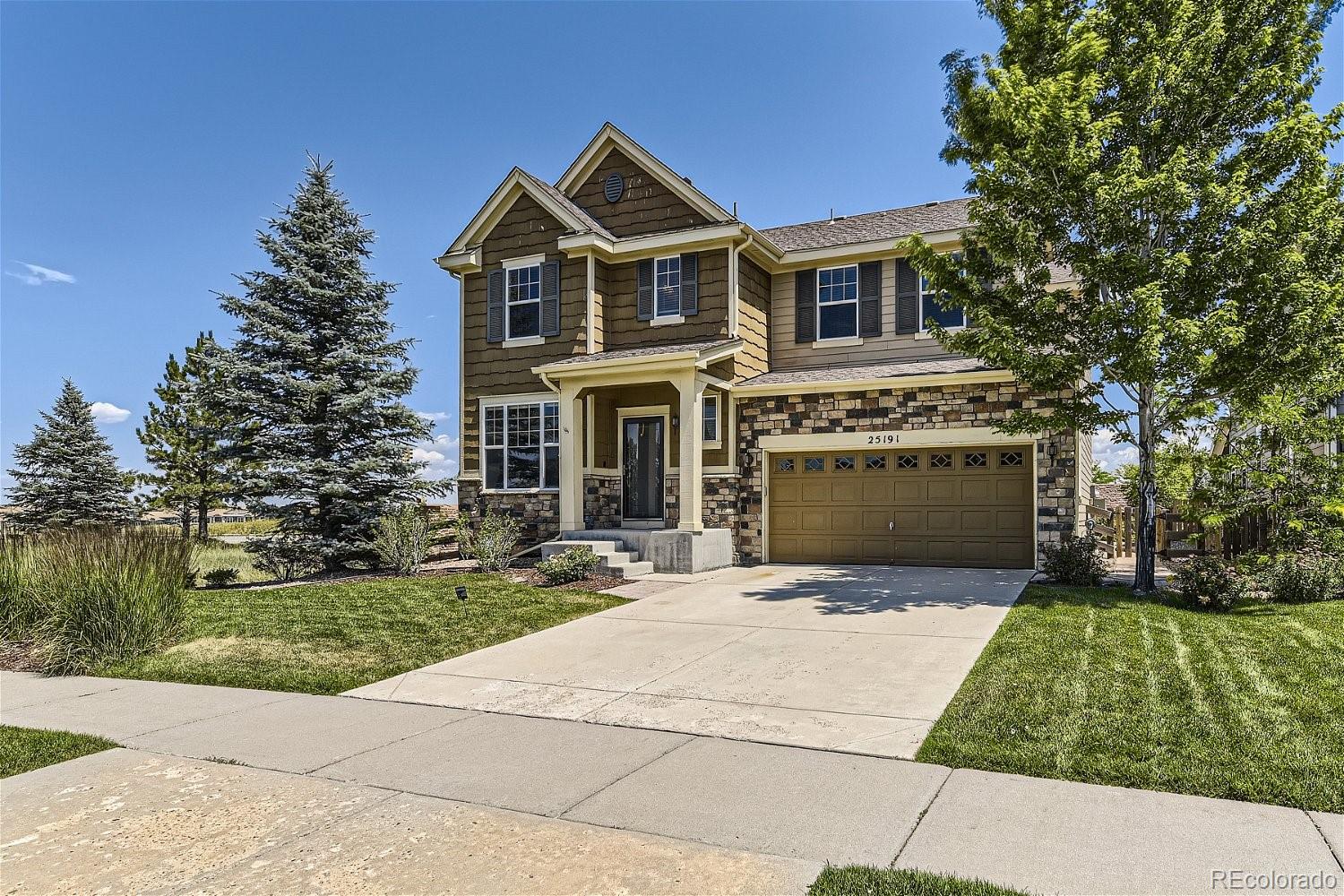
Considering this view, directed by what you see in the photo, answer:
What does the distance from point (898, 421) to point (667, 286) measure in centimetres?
526

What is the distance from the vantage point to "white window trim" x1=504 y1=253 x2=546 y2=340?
679 inches

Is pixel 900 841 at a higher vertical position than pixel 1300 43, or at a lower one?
lower

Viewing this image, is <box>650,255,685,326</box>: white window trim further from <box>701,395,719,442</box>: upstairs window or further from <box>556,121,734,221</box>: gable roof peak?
<box>701,395,719,442</box>: upstairs window

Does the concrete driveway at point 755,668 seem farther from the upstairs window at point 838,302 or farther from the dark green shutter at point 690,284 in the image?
the upstairs window at point 838,302

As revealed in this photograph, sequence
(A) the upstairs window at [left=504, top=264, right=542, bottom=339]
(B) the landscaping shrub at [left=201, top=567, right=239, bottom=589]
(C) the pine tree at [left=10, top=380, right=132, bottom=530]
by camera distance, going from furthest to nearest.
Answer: (C) the pine tree at [left=10, top=380, right=132, bottom=530], (A) the upstairs window at [left=504, top=264, right=542, bottom=339], (B) the landscaping shrub at [left=201, top=567, right=239, bottom=589]

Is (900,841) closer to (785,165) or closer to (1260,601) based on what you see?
(1260,601)

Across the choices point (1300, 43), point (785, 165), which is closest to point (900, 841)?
point (1300, 43)

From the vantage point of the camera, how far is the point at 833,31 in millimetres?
13578

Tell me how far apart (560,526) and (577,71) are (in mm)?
8400

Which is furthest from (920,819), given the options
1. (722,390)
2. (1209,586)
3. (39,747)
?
(722,390)

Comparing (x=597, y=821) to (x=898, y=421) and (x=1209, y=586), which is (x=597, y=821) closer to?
(x=1209, y=586)

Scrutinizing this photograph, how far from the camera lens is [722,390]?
51.4ft

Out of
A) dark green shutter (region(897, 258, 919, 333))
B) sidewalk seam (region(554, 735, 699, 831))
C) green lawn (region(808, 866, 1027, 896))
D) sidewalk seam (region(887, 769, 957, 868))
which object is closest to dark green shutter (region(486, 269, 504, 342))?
dark green shutter (region(897, 258, 919, 333))

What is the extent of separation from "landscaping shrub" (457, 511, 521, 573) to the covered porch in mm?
999
